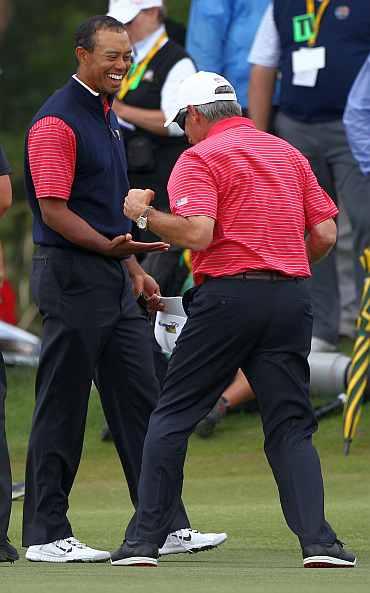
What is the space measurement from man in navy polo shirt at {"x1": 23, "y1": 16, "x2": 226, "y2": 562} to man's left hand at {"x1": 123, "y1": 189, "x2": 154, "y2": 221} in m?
0.41

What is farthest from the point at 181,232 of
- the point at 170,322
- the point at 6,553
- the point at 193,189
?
the point at 6,553

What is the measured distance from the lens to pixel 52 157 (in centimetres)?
852

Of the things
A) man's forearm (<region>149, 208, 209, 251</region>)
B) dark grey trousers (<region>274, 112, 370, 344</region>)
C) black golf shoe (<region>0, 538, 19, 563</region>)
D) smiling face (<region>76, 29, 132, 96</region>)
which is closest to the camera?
man's forearm (<region>149, 208, 209, 251</region>)

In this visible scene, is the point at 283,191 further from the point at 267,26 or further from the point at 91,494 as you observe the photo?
the point at 267,26

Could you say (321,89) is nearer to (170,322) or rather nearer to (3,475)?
(170,322)

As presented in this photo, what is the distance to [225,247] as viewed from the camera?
8.04m

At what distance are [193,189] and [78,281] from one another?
3.12 ft

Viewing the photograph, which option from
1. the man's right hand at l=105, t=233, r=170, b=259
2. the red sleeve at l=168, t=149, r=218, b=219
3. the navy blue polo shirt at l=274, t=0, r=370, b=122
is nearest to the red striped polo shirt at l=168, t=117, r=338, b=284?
the red sleeve at l=168, t=149, r=218, b=219

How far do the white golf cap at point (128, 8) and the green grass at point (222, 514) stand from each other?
265 centimetres

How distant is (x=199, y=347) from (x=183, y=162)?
743mm

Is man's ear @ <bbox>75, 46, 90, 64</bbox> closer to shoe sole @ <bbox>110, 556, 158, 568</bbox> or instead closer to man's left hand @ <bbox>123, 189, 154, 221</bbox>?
man's left hand @ <bbox>123, 189, 154, 221</bbox>

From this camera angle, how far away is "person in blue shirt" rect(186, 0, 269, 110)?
13266 millimetres

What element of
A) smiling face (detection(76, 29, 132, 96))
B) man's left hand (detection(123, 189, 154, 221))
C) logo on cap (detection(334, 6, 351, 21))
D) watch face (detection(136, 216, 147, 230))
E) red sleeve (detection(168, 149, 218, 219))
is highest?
smiling face (detection(76, 29, 132, 96))

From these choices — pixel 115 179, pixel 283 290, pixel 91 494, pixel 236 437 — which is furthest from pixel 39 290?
pixel 236 437
